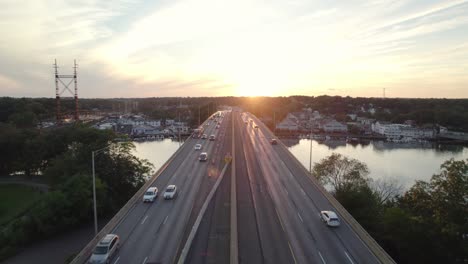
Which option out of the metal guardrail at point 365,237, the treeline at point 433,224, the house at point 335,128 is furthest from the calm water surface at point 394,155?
the metal guardrail at point 365,237

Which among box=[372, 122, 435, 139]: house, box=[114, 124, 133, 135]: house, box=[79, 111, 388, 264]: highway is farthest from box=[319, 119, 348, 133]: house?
box=[79, 111, 388, 264]: highway

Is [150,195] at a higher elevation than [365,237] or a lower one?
higher

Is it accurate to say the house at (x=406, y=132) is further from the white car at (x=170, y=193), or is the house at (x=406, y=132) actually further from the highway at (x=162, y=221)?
the white car at (x=170, y=193)

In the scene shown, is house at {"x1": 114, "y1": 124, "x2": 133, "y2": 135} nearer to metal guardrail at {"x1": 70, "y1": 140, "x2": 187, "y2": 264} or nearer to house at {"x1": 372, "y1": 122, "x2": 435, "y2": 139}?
metal guardrail at {"x1": 70, "y1": 140, "x2": 187, "y2": 264}

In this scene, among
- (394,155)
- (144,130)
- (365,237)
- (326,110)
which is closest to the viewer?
(365,237)

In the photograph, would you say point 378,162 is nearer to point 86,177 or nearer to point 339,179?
point 339,179

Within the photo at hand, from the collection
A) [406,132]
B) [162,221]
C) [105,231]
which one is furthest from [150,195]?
[406,132]

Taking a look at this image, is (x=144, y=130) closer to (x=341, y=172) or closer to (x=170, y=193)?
(x=341, y=172)

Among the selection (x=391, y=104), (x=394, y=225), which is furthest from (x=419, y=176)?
(x=391, y=104)
